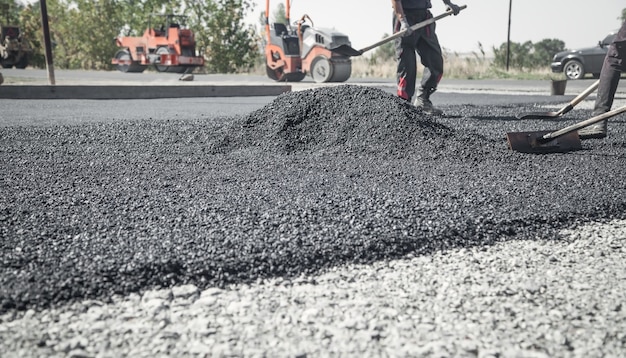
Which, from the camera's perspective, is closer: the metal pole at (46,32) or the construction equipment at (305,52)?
the metal pole at (46,32)

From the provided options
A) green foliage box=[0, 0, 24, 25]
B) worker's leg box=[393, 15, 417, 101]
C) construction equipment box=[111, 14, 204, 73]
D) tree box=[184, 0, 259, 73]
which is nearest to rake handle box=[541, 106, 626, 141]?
worker's leg box=[393, 15, 417, 101]

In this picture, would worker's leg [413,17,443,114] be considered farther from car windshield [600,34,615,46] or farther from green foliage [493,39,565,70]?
green foliage [493,39,565,70]

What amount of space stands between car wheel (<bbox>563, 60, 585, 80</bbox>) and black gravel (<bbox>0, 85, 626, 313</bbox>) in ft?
40.3

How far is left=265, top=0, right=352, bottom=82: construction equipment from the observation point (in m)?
13.2

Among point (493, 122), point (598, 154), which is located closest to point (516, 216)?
point (598, 154)

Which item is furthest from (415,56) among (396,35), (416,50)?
(396,35)

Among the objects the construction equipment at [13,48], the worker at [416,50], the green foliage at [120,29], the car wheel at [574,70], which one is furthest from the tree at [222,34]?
the worker at [416,50]

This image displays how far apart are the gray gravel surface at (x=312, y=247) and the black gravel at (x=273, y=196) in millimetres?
12

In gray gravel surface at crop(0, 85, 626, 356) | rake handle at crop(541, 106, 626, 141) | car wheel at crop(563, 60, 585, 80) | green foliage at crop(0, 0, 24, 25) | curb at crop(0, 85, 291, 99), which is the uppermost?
green foliage at crop(0, 0, 24, 25)

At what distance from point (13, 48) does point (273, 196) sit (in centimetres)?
2387

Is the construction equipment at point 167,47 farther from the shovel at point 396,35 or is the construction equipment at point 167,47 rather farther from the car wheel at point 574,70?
the shovel at point 396,35

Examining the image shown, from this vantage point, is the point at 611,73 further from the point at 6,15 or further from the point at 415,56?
the point at 6,15

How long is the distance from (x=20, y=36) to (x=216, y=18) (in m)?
8.09

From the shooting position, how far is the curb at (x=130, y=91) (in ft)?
28.5
